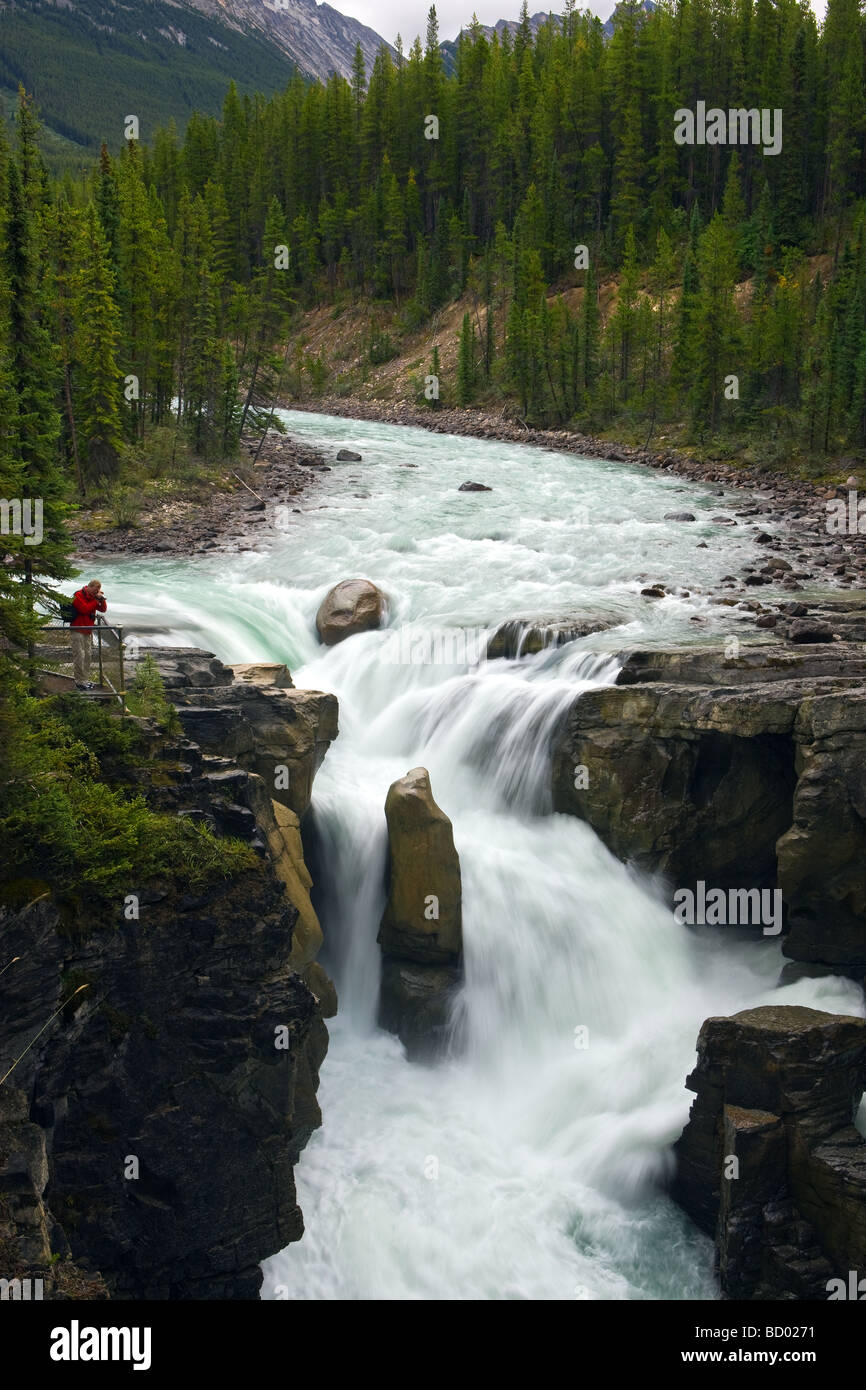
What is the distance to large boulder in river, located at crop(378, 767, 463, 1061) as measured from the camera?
16969 millimetres

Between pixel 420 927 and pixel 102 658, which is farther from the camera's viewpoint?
pixel 420 927

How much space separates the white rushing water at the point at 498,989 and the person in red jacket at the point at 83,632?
16.7 feet

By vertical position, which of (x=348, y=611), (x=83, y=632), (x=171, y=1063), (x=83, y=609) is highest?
(x=83, y=609)

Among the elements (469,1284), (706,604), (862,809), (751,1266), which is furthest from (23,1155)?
(706,604)

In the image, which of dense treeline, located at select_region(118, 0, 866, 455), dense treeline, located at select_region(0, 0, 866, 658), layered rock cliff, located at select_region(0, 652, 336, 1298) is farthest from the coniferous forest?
dense treeline, located at select_region(118, 0, 866, 455)

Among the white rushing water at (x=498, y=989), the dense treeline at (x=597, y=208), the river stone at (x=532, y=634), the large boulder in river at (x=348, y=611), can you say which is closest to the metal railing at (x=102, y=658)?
the white rushing water at (x=498, y=989)

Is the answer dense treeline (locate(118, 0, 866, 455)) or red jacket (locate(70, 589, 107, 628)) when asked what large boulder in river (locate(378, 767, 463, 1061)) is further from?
dense treeline (locate(118, 0, 866, 455))

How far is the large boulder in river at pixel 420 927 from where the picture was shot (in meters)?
17.0

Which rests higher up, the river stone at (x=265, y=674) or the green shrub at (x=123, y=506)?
the green shrub at (x=123, y=506)

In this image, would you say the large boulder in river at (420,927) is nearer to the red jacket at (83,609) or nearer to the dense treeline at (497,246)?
the red jacket at (83,609)

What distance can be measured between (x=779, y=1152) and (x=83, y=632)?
37.4 feet

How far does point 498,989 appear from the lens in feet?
56.8

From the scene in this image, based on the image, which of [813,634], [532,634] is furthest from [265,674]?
[813,634]

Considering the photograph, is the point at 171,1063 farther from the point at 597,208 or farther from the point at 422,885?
the point at 597,208
